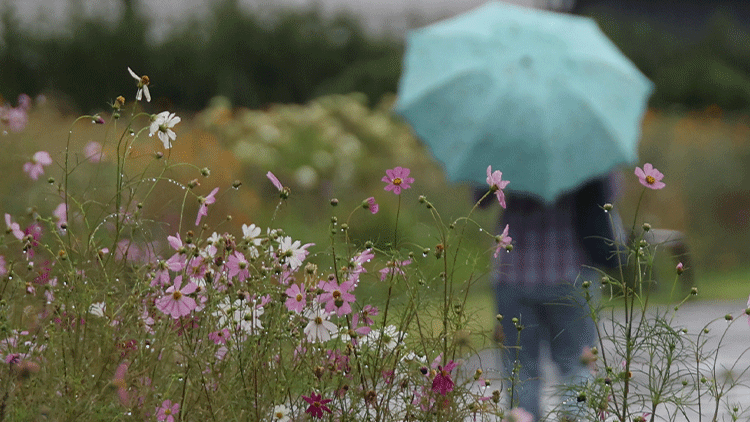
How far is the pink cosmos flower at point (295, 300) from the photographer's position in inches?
75.1

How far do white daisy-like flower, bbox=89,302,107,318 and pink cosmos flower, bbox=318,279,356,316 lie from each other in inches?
19.2

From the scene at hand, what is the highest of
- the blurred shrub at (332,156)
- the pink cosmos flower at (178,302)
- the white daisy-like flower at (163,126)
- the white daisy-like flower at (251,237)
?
the blurred shrub at (332,156)

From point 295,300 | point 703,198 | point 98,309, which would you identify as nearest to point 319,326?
point 295,300

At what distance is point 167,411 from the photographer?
187 cm

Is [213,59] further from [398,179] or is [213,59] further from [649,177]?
[649,177]

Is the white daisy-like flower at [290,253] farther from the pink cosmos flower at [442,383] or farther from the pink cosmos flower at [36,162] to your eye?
the pink cosmos flower at [36,162]

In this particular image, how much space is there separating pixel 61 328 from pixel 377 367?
2.35 feet

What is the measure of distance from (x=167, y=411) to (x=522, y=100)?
248 centimetres

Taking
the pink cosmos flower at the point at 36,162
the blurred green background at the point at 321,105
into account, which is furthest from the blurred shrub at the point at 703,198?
the pink cosmos flower at the point at 36,162

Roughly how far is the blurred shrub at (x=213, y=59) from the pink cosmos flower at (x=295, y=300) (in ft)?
41.5

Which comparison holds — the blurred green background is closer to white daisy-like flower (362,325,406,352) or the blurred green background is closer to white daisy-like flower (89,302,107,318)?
white daisy-like flower (89,302,107,318)

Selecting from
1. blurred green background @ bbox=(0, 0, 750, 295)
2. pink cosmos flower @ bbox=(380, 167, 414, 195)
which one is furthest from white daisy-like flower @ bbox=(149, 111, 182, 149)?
blurred green background @ bbox=(0, 0, 750, 295)

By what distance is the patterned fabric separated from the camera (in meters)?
3.70

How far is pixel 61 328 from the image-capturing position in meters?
2.10
